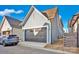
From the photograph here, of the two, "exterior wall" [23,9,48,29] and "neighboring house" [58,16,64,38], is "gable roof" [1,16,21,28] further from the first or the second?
"neighboring house" [58,16,64,38]

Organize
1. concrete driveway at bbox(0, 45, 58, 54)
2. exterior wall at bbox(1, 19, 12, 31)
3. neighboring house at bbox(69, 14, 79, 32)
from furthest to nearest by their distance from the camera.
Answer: exterior wall at bbox(1, 19, 12, 31) → concrete driveway at bbox(0, 45, 58, 54) → neighboring house at bbox(69, 14, 79, 32)

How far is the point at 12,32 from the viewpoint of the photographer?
5.26 metres

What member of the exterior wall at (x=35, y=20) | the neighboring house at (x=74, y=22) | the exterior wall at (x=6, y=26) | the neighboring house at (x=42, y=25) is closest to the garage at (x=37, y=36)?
the neighboring house at (x=42, y=25)

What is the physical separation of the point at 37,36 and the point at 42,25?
266mm

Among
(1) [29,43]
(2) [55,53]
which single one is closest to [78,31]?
(2) [55,53]

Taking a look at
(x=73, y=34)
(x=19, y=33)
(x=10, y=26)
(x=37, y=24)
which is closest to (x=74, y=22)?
(x=73, y=34)

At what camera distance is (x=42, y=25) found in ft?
17.0

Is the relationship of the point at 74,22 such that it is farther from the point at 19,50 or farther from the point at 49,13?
the point at 19,50

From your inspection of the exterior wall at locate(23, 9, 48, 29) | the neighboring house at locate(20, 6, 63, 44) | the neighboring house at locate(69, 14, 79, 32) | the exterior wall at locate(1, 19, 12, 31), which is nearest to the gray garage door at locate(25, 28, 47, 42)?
the neighboring house at locate(20, 6, 63, 44)

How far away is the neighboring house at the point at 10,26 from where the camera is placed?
520 centimetres

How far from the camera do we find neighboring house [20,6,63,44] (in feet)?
16.7

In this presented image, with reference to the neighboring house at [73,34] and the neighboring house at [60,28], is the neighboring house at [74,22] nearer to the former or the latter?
the neighboring house at [73,34]
